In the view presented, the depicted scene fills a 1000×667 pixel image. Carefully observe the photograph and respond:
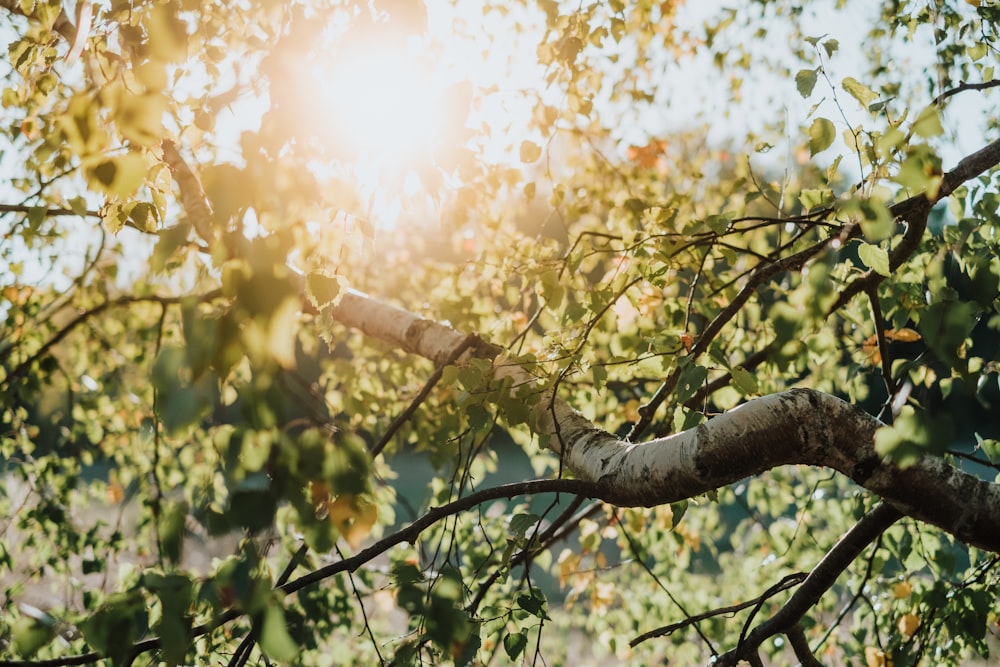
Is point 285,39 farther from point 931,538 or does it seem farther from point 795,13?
point 795,13

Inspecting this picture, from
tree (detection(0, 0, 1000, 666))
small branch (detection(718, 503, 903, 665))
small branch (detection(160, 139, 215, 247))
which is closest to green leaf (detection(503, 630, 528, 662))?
tree (detection(0, 0, 1000, 666))

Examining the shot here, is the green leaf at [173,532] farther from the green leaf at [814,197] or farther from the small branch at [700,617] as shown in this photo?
the green leaf at [814,197]

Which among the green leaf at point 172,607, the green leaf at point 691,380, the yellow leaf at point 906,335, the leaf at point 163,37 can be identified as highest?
the yellow leaf at point 906,335

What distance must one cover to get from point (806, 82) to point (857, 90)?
116mm

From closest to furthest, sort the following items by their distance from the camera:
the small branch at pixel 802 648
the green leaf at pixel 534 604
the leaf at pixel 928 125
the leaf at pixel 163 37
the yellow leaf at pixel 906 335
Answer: the leaf at pixel 163 37, the leaf at pixel 928 125, the green leaf at pixel 534 604, the small branch at pixel 802 648, the yellow leaf at pixel 906 335

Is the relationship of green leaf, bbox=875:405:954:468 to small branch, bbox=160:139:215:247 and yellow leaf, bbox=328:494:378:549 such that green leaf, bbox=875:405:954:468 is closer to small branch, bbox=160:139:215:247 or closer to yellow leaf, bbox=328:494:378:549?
yellow leaf, bbox=328:494:378:549

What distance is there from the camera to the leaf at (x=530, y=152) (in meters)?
2.40

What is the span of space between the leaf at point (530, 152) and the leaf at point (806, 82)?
1221 millimetres

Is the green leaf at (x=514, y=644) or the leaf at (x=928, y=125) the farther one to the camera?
the green leaf at (x=514, y=644)

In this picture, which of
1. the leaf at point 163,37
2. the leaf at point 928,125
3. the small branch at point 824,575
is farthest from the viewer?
the small branch at point 824,575

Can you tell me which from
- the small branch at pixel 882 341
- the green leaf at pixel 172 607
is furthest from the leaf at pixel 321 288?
the small branch at pixel 882 341

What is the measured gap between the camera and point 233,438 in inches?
29.7

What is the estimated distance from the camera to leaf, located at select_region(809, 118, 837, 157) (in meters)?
1.21

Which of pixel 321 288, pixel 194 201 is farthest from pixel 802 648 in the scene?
pixel 194 201
